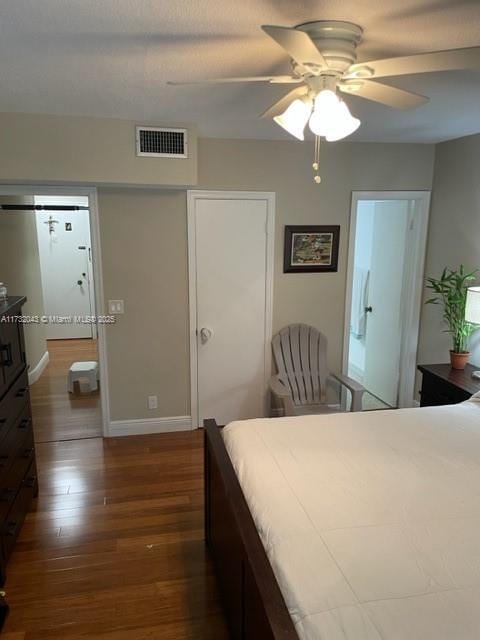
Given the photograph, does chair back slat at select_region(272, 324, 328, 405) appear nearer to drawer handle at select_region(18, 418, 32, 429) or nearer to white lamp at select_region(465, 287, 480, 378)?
white lamp at select_region(465, 287, 480, 378)

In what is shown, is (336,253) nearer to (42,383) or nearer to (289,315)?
(289,315)

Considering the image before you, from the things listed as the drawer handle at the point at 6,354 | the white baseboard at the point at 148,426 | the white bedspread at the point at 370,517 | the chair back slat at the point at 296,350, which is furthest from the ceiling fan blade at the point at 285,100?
the white baseboard at the point at 148,426

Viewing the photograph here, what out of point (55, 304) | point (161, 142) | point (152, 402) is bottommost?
point (152, 402)

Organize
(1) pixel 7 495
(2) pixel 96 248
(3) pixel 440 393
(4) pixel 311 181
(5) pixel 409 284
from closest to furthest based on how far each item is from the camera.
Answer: (1) pixel 7 495, (3) pixel 440 393, (2) pixel 96 248, (4) pixel 311 181, (5) pixel 409 284

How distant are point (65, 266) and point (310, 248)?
11.7 feet

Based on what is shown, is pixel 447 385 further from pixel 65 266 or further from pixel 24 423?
pixel 65 266

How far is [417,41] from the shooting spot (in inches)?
67.8

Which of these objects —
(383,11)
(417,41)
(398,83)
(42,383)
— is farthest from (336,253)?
(42,383)

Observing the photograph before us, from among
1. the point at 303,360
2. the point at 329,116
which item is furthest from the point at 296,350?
the point at 329,116

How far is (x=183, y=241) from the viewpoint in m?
3.72

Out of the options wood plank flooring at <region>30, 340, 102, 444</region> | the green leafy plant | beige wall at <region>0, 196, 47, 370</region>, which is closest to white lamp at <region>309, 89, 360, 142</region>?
the green leafy plant

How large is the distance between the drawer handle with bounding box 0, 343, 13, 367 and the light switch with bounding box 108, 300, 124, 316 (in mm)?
1196

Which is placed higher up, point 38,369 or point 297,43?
point 297,43

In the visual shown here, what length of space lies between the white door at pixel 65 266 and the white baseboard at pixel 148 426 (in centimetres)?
235
